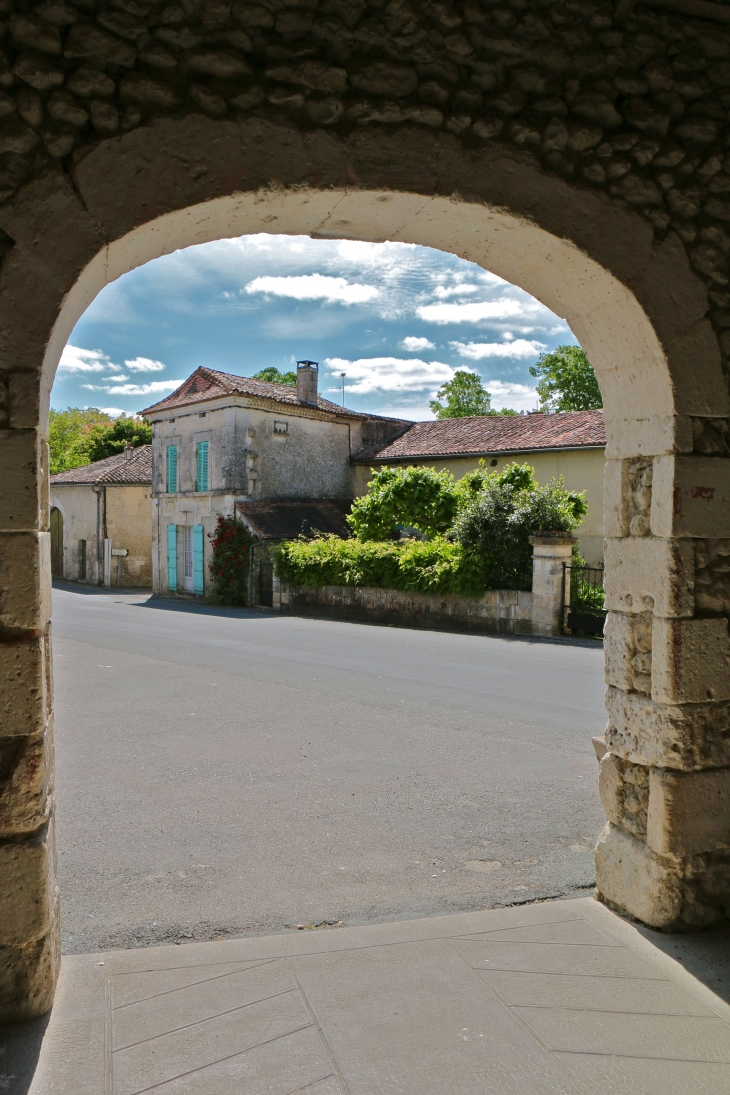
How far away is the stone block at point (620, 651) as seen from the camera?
316 cm

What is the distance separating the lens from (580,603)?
1326 centimetres

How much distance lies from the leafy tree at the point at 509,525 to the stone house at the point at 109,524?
1410 centimetres

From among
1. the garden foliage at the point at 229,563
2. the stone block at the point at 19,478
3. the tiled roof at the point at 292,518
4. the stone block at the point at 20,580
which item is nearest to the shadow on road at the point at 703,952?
the stone block at the point at 20,580

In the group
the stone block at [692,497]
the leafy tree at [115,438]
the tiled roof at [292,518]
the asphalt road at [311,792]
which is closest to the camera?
the stone block at [692,497]

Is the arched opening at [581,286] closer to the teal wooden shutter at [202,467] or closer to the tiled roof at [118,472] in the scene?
the teal wooden shutter at [202,467]

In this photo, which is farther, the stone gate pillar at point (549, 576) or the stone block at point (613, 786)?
the stone gate pillar at point (549, 576)

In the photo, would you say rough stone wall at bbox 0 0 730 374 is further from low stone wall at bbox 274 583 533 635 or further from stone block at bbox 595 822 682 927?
low stone wall at bbox 274 583 533 635

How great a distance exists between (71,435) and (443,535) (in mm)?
35756

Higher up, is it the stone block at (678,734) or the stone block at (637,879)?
the stone block at (678,734)

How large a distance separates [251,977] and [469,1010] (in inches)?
28.8

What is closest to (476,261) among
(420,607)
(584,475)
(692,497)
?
(692,497)

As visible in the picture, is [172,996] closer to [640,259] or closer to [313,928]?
[313,928]

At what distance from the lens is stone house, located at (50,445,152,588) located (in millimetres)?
25000

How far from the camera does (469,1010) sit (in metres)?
2.46
